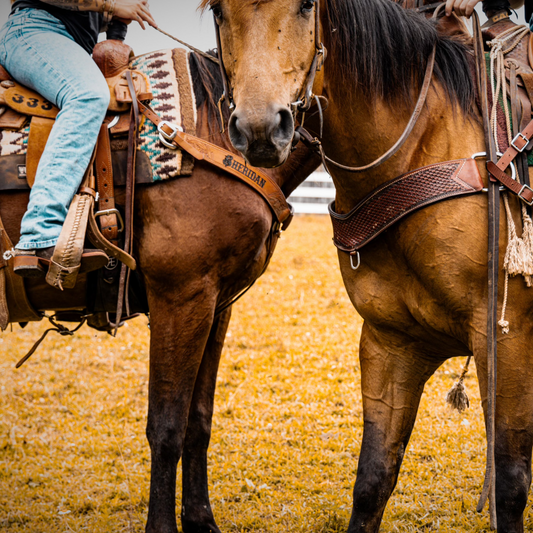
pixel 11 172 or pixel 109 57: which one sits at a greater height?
pixel 109 57

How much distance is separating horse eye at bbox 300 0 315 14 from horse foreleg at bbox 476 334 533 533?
1.27 m

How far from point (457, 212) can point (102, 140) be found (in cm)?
161

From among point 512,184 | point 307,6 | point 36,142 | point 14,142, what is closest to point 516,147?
point 512,184

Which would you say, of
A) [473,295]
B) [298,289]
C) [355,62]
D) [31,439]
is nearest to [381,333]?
[473,295]

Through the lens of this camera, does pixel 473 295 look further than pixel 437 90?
No

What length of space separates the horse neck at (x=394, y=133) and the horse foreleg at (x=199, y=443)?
1.37 meters

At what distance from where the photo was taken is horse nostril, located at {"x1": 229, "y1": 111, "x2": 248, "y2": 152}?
5.90 feet

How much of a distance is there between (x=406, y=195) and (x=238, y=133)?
0.73 metres

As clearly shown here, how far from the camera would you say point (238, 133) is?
1844 mm

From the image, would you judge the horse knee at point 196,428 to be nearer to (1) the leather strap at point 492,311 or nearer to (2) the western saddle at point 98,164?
(2) the western saddle at point 98,164

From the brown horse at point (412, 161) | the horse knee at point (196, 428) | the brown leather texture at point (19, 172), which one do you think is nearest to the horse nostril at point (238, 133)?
the brown horse at point (412, 161)

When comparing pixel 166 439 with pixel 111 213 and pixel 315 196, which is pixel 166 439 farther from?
pixel 315 196

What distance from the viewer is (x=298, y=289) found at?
805cm

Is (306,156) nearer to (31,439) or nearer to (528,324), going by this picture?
(528,324)
